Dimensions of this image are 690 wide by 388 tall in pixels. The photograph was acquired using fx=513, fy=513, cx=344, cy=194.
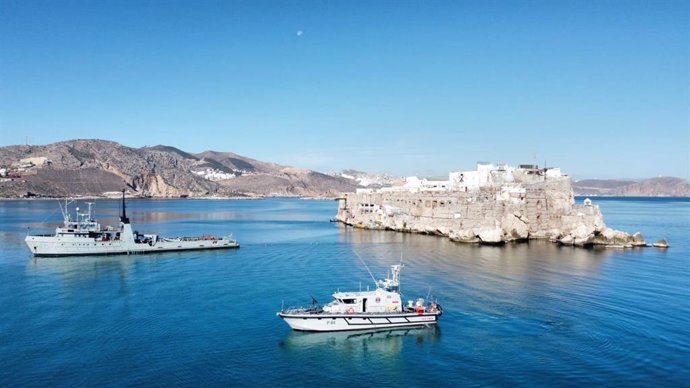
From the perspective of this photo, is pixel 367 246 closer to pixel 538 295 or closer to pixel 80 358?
pixel 538 295

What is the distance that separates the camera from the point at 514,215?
57500 mm

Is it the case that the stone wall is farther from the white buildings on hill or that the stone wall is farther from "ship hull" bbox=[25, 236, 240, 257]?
"ship hull" bbox=[25, 236, 240, 257]

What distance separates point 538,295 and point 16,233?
6553 cm

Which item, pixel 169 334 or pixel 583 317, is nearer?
pixel 169 334

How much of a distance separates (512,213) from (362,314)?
37083 mm

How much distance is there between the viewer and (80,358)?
21.0 m

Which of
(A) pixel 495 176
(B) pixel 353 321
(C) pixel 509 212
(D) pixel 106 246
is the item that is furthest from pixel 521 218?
(D) pixel 106 246

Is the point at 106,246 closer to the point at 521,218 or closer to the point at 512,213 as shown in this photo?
the point at 512,213

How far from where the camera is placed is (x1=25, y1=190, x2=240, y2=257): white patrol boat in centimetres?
4838

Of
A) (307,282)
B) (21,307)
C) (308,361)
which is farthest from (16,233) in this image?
(308,361)

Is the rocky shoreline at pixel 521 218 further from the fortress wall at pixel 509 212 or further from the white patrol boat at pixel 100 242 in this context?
the white patrol boat at pixel 100 242

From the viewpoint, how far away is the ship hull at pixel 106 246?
48.0m

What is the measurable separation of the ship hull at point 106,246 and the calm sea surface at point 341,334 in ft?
8.43

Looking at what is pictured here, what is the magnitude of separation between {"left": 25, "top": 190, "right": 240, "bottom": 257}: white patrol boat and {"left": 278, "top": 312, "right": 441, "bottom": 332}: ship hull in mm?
32350
